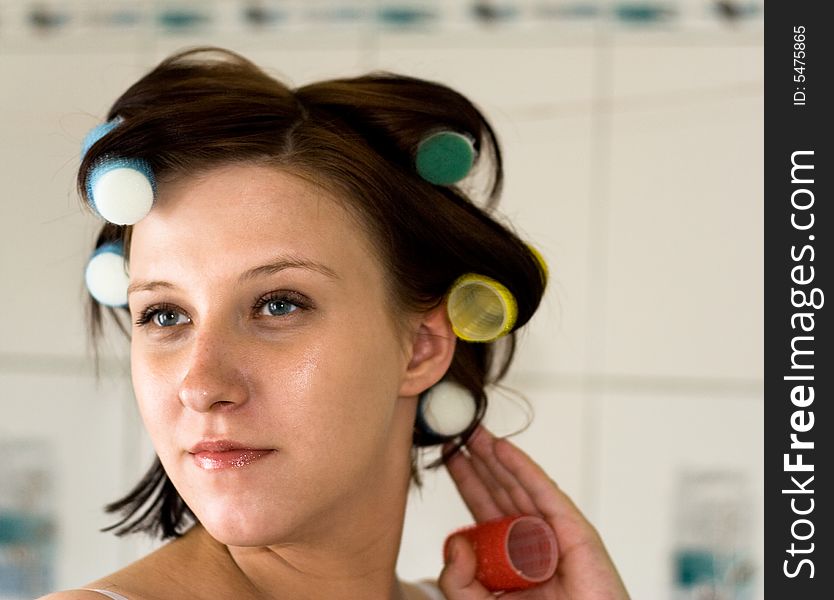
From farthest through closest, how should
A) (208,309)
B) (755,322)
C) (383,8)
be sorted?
(383,8)
(755,322)
(208,309)

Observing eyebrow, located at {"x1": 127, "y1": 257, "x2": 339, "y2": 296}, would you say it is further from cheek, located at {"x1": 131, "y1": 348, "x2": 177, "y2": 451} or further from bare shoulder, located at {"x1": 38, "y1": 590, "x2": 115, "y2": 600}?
bare shoulder, located at {"x1": 38, "y1": 590, "x2": 115, "y2": 600}

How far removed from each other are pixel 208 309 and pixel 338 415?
17 centimetres

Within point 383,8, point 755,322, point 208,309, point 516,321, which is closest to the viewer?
point 208,309

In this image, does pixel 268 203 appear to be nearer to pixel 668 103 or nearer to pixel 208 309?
pixel 208 309

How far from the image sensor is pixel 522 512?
158 centimetres

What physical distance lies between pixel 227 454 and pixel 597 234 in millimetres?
1370

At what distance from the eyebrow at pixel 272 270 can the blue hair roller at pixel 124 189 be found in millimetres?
70

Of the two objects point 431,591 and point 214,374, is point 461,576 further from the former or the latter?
point 214,374

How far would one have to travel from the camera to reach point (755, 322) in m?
2.31

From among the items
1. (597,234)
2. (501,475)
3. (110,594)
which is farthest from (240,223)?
(597,234)

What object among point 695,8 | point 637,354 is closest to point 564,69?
point 695,8

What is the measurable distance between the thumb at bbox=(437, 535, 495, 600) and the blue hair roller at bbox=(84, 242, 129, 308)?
55 centimetres

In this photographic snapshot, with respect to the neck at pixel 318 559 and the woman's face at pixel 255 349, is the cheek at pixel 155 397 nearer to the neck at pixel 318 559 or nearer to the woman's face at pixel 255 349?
the woman's face at pixel 255 349
